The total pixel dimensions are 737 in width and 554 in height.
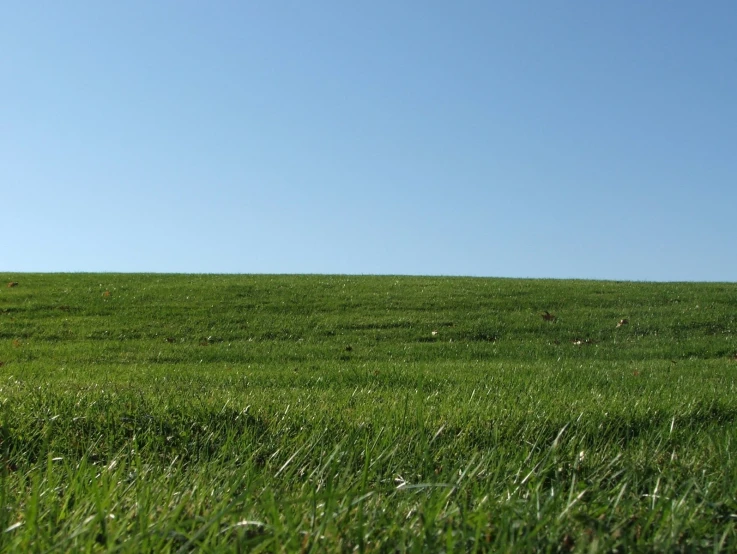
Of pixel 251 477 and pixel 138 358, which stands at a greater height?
pixel 251 477

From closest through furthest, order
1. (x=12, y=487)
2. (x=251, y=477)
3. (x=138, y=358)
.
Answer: (x=251, y=477), (x=12, y=487), (x=138, y=358)

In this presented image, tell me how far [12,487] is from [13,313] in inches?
614

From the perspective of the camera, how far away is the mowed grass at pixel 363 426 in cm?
209

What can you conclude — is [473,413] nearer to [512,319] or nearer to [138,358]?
[138,358]

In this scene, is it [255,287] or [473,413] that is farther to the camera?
[255,287]

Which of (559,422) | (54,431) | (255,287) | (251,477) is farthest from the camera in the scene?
(255,287)

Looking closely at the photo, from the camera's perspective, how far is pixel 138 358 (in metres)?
12.5

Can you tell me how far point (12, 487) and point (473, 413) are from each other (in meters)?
3.02

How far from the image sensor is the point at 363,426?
3812 mm

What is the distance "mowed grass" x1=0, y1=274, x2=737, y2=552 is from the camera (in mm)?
2090

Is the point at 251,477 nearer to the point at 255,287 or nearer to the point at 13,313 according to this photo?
the point at 13,313

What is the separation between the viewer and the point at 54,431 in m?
4.63

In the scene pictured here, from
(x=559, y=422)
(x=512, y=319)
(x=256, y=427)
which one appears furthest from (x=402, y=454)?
(x=512, y=319)

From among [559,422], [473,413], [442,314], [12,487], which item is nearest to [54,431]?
[12,487]
